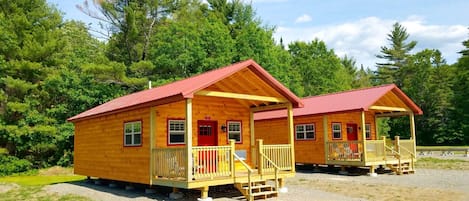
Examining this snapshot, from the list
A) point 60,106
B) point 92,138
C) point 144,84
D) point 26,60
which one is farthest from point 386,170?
point 26,60

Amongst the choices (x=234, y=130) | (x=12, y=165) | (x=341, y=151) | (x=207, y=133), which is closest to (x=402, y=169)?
(x=341, y=151)

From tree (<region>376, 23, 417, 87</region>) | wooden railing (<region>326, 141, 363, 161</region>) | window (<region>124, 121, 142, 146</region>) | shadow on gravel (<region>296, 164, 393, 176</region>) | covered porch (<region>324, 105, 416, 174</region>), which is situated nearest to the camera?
window (<region>124, 121, 142, 146</region>)

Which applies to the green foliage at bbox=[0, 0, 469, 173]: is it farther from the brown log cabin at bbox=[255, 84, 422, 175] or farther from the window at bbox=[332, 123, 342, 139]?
the window at bbox=[332, 123, 342, 139]

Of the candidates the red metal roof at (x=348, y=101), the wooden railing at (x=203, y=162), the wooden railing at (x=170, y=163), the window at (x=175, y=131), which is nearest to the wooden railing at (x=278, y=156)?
the wooden railing at (x=203, y=162)

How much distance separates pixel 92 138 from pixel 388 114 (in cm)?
1531

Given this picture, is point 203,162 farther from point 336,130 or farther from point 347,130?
point 347,130

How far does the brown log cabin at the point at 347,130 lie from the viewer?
17922 mm

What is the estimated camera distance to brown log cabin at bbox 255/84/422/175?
58.8ft

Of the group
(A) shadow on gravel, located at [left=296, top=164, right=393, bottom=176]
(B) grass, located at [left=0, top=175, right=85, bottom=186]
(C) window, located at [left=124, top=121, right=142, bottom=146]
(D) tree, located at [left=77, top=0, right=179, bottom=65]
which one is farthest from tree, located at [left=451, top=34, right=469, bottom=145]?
(C) window, located at [left=124, top=121, right=142, bottom=146]

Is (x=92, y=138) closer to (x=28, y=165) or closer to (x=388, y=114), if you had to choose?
(x=28, y=165)

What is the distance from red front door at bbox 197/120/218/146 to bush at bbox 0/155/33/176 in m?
15.3

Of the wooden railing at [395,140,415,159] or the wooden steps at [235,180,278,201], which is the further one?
the wooden railing at [395,140,415,159]

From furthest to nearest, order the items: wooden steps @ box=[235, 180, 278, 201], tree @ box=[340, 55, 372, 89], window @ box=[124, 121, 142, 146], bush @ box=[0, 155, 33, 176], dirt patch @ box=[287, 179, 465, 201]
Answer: tree @ box=[340, 55, 372, 89] → bush @ box=[0, 155, 33, 176] → window @ box=[124, 121, 142, 146] → dirt patch @ box=[287, 179, 465, 201] → wooden steps @ box=[235, 180, 278, 201]

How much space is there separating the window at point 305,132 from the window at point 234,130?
6.46 metres
